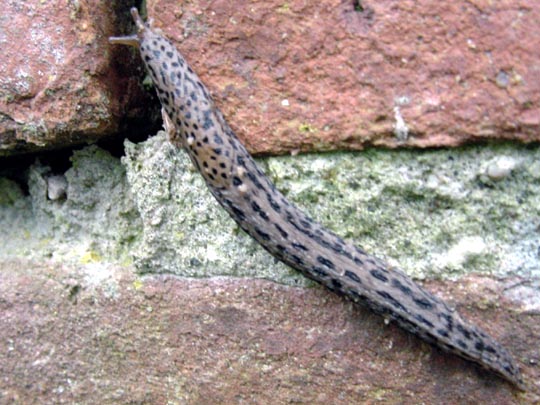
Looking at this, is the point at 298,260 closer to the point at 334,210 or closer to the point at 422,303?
the point at 334,210

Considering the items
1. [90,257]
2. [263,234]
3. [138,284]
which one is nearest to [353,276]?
[263,234]

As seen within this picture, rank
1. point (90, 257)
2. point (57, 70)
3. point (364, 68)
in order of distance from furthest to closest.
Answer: point (90, 257) < point (57, 70) < point (364, 68)

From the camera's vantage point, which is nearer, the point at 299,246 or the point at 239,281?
the point at 299,246

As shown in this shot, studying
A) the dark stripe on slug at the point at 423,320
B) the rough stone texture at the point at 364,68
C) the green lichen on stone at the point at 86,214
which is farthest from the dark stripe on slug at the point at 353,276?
the green lichen on stone at the point at 86,214

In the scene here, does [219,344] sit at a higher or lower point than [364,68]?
lower

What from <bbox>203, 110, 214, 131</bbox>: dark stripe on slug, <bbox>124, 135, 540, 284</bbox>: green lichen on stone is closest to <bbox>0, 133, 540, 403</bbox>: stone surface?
<bbox>124, 135, 540, 284</bbox>: green lichen on stone

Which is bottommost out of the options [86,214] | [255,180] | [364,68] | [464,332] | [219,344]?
[219,344]

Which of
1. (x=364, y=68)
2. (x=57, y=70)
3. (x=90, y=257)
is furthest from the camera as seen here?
(x=90, y=257)
